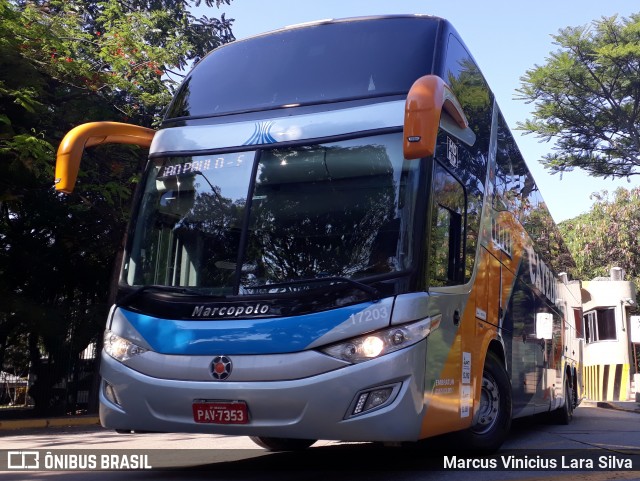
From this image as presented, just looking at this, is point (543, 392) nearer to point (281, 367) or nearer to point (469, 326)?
point (469, 326)

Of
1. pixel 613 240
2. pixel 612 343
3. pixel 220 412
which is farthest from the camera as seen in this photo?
pixel 613 240

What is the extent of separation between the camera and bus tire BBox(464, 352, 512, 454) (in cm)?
705

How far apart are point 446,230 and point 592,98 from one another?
18.7m

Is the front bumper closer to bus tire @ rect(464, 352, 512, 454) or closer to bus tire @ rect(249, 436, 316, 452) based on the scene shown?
bus tire @ rect(464, 352, 512, 454)

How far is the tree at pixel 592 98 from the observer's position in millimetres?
21406

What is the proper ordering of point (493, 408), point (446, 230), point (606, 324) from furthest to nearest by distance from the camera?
point (606, 324), point (493, 408), point (446, 230)

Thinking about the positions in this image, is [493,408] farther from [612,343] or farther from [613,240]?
[613,240]

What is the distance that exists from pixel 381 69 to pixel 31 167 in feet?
26.2

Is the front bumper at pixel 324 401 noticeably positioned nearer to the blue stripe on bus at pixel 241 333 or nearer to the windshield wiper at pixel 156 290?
the blue stripe on bus at pixel 241 333

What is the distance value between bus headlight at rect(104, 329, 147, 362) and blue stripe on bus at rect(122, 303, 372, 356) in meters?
0.13

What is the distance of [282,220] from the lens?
5.72 metres

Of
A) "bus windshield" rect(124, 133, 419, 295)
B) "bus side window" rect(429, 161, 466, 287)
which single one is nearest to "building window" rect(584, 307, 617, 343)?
"bus side window" rect(429, 161, 466, 287)

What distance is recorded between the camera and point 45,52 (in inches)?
535

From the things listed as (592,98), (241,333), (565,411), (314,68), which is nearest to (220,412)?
(241,333)
